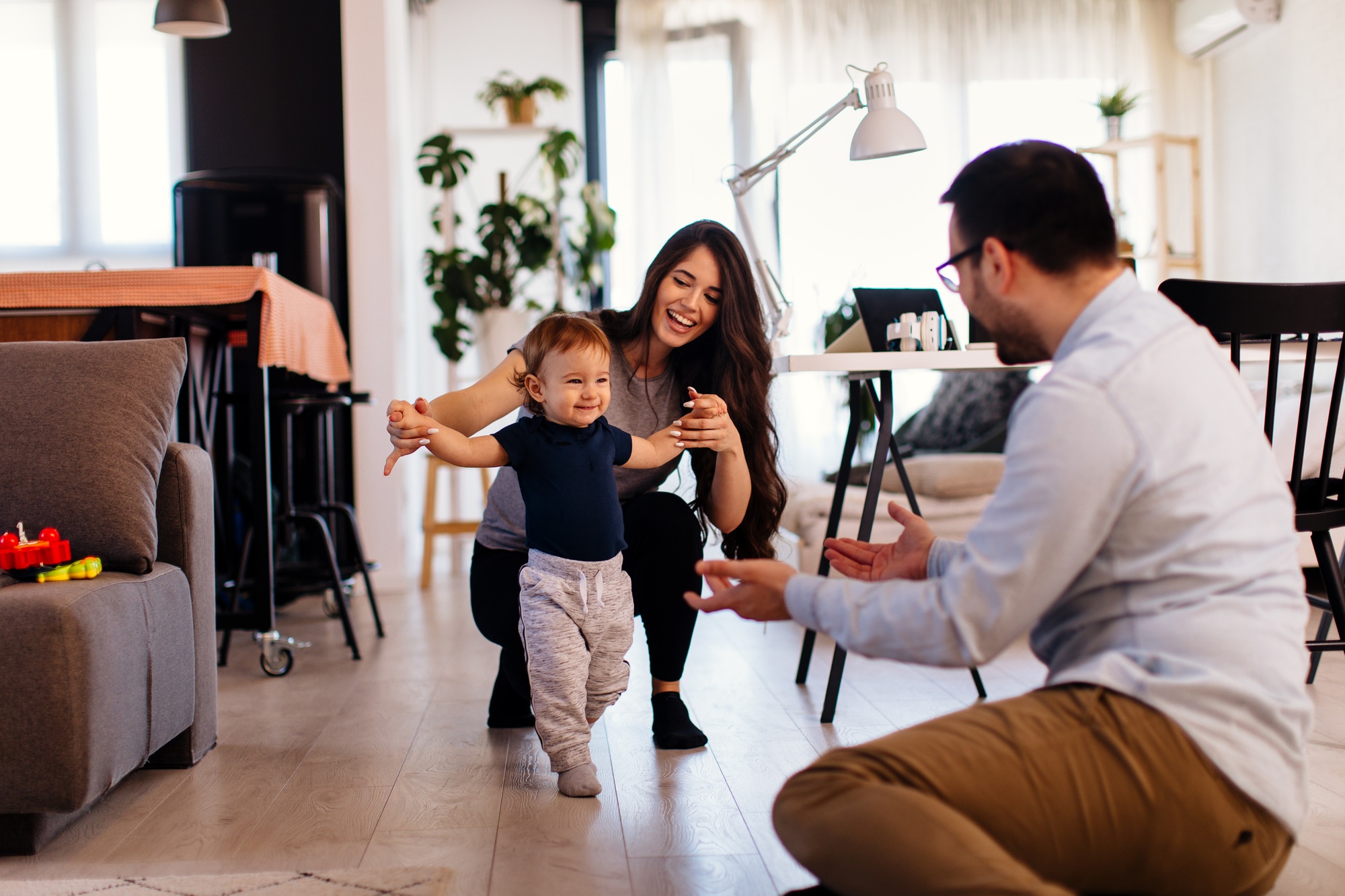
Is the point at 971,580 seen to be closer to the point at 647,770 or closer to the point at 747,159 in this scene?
the point at 647,770

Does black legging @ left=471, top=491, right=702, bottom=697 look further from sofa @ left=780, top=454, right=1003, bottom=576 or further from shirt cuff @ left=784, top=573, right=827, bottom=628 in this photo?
sofa @ left=780, top=454, right=1003, bottom=576

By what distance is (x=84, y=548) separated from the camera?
1.71m

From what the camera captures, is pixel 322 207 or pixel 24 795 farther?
pixel 322 207

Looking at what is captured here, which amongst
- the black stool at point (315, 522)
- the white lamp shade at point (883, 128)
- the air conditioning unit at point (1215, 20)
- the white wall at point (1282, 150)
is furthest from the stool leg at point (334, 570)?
the air conditioning unit at point (1215, 20)

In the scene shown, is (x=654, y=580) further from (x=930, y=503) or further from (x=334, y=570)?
(x=930, y=503)

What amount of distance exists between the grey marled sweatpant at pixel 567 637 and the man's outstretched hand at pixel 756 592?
0.64m

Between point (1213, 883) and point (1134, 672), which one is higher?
point (1134, 672)

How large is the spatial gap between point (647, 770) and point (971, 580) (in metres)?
1.08

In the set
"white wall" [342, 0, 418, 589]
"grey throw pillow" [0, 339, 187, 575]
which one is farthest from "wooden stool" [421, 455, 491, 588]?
"grey throw pillow" [0, 339, 187, 575]

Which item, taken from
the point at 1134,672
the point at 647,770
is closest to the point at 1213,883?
the point at 1134,672

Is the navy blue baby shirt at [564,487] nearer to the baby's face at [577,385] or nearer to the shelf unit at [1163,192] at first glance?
the baby's face at [577,385]

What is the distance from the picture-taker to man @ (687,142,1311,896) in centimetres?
89

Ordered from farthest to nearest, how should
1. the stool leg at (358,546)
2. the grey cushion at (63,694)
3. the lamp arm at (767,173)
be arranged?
the stool leg at (358,546)
the lamp arm at (767,173)
the grey cushion at (63,694)

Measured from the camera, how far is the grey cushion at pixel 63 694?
1439mm
